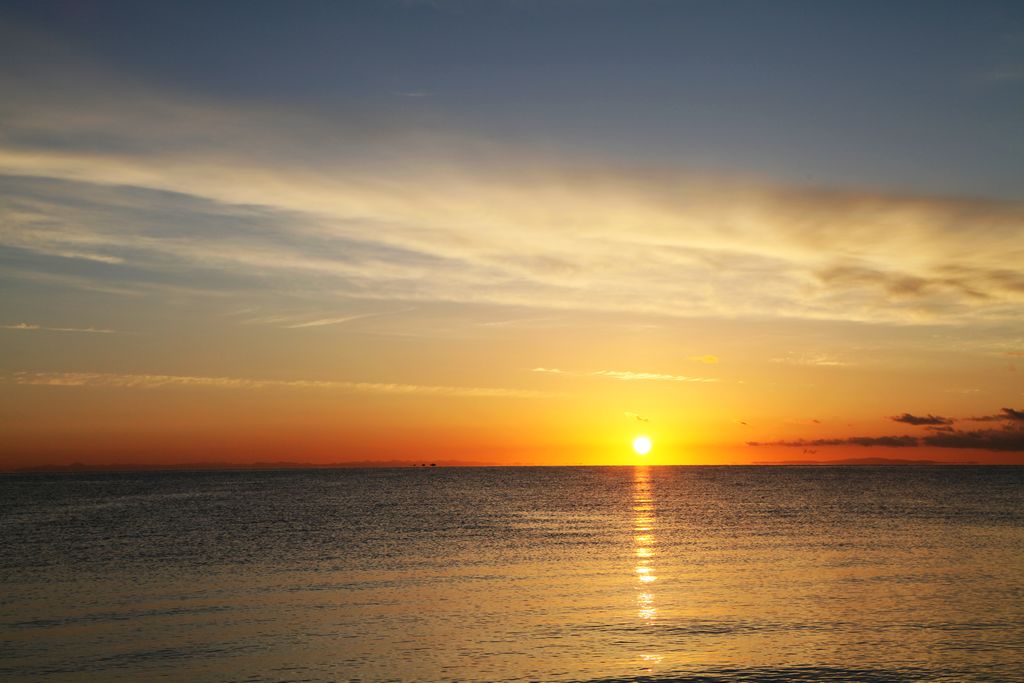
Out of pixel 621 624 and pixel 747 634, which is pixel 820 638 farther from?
pixel 621 624

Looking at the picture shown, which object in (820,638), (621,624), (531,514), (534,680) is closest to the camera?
(534,680)

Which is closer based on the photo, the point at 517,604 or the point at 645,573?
the point at 517,604

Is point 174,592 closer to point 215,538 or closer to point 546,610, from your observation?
point 546,610

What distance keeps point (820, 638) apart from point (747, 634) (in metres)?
2.79

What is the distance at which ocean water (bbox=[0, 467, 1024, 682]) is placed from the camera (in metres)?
29.6

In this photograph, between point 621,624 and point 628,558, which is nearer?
point 621,624

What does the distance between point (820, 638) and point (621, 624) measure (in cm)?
791

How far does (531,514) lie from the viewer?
10581cm

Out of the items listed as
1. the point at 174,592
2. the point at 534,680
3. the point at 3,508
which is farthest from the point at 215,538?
the point at 3,508

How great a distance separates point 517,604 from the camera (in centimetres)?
4025

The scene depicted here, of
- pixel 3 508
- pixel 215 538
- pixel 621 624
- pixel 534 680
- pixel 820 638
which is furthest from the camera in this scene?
pixel 3 508

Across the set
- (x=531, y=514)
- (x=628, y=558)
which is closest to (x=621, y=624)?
(x=628, y=558)

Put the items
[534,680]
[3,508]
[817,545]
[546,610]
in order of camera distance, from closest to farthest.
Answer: [534,680], [546,610], [817,545], [3,508]

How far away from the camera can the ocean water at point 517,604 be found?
29.6 meters
